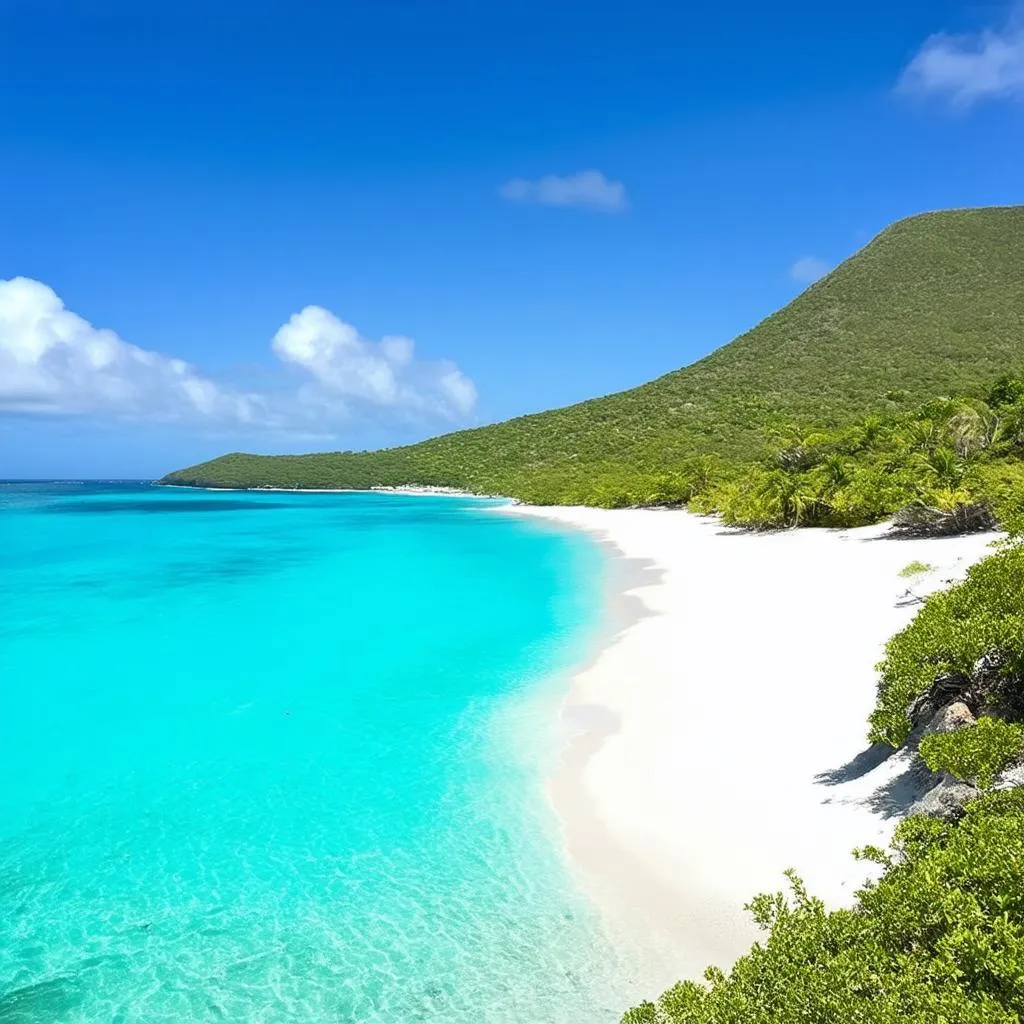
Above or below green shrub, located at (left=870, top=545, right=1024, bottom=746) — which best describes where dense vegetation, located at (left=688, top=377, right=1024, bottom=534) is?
above

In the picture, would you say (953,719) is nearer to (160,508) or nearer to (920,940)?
(920,940)

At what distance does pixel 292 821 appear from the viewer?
1011cm

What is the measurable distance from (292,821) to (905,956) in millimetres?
7925

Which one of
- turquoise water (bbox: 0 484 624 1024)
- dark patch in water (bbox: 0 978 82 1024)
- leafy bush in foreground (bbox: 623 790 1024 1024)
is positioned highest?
leafy bush in foreground (bbox: 623 790 1024 1024)

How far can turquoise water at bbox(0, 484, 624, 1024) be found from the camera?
682 cm

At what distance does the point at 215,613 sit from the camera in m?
25.6

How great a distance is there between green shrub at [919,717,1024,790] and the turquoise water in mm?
3675

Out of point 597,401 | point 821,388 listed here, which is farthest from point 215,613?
→ point 597,401

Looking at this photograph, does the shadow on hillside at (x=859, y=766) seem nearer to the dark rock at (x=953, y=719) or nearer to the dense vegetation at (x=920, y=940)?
the dark rock at (x=953, y=719)

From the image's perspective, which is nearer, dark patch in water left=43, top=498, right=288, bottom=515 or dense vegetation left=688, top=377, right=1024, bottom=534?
dense vegetation left=688, top=377, right=1024, bottom=534

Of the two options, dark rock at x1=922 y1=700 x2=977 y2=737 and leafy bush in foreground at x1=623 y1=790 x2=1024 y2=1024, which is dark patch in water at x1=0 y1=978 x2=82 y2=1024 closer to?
leafy bush in foreground at x1=623 y1=790 x2=1024 y2=1024

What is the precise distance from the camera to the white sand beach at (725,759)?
7.65m

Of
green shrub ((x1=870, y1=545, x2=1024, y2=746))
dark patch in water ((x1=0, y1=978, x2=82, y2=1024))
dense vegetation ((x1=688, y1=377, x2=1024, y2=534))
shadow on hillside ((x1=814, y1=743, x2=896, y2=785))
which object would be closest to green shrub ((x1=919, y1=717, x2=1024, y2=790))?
green shrub ((x1=870, y1=545, x2=1024, y2=746))

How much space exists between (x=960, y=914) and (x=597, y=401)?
131952mm
